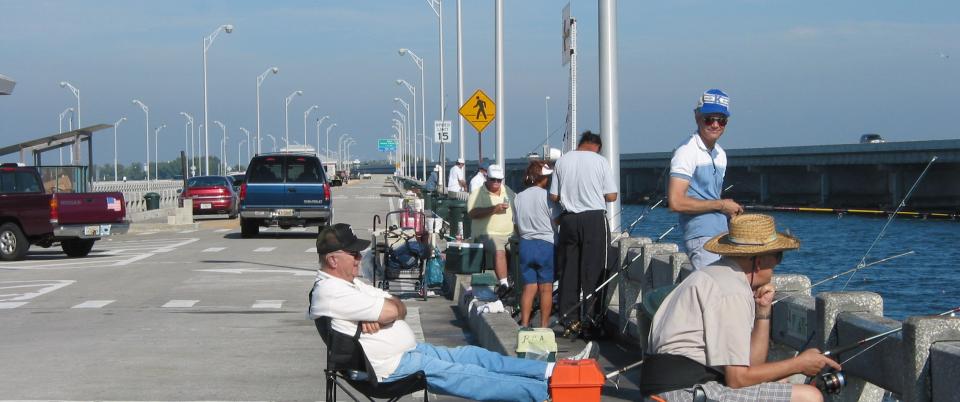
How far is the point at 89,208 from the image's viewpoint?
84.8ft

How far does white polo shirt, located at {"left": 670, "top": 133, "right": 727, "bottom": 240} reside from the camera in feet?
26.9

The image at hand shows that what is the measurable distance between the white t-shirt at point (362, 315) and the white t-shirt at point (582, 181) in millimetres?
4172

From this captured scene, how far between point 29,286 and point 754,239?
16177 mm

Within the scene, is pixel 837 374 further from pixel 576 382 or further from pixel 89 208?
pixel 89 208

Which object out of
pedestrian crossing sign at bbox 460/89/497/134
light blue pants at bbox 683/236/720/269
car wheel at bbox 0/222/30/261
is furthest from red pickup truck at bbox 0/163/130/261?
light blue pants at bbox 683/236/720/269

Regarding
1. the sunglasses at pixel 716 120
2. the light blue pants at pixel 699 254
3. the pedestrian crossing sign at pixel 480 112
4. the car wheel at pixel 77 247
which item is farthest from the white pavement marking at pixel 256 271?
the sunglasses at pixel 716 120

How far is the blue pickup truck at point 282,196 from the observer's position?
31219 millimetres

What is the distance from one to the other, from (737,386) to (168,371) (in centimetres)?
665

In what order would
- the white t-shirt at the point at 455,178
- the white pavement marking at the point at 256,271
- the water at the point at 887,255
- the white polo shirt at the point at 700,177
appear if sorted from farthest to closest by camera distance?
the white t-shirt at the point at 455,178
the white pavement marking at the point at 256,271
the water at the point at 887,255
the white polo shirt at the point at 700,177

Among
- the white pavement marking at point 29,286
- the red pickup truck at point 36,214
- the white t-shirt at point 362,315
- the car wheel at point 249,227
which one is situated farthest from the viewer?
the car wheel at point 249,227

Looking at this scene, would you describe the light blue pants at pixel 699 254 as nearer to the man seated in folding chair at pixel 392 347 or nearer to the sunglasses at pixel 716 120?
the sunglasses at pixel 716 120

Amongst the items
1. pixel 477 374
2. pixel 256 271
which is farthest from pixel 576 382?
pixel 256 271

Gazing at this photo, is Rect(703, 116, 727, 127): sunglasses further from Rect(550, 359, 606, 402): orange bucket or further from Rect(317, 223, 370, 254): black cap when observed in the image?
Rect(317, 223, 370, 254): black cap

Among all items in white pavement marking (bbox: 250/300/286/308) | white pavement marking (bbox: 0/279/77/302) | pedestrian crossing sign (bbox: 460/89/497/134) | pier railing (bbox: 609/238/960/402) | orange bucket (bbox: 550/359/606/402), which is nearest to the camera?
pier railing (bbox: 609/238/960/402)
